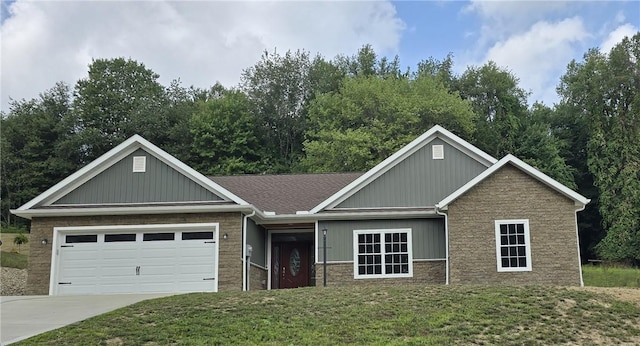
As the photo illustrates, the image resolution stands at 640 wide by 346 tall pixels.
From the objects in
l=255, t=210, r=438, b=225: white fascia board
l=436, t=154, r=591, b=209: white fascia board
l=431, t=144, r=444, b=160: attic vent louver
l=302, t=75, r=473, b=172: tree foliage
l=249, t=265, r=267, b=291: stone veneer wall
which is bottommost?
l=249, t=265, r=267, b=291: stone veneer wall

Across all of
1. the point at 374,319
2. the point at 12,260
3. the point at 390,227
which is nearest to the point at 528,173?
the point at 390,227

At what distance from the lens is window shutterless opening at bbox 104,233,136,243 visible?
19391 millimetres

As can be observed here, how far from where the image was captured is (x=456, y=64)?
50.6 meters

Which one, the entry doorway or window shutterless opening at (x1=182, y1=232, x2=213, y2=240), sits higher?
window shutterless opening at (x1=182, y1=232, x2=213, y2=240)

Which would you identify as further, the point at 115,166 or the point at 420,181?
the point at 420,181

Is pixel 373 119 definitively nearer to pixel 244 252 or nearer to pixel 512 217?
pixel 512 217

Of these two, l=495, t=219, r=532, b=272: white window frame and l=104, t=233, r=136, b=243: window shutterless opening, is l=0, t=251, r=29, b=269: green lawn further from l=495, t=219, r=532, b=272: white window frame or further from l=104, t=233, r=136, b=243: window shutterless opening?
l=495, t=219, r=532, b=272: white window frame

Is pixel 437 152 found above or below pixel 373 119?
below

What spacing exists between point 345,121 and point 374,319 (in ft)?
102

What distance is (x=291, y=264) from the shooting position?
75.0ft

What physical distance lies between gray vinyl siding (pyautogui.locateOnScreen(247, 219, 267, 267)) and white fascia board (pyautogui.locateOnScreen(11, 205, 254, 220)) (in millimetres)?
1162

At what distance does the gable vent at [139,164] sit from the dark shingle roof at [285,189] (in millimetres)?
3944

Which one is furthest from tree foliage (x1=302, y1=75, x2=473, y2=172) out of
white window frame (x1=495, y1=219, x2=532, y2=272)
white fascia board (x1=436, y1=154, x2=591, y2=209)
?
white window frame (x1=495, y1=219, x2=532, y2=272)

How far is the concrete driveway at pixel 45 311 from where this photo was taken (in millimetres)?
12508
